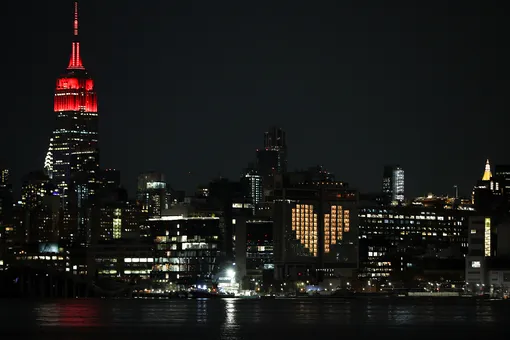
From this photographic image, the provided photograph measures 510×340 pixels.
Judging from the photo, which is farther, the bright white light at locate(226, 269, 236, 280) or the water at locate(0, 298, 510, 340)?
the bright white light at locate(226, 269, 236, 280)

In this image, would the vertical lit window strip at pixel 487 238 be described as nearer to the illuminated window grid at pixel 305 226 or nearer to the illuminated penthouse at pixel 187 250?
the illuminated window grid at pixel 305 226

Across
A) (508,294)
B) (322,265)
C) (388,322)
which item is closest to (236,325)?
(388,322)

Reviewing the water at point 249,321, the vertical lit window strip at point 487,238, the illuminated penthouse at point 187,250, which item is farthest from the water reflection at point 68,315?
the vertical lit window strip at point 487,238

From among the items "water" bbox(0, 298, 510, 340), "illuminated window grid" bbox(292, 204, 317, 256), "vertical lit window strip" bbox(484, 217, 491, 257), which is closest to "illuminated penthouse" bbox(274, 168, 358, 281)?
"illuminated window grid" bbox(292, 204, 317, 256)

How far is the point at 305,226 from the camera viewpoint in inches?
7785

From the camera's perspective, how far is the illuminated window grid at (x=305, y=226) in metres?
196

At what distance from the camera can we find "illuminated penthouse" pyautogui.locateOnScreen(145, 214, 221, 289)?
639ft

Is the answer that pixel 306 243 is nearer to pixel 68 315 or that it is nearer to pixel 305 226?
pixel 305 226

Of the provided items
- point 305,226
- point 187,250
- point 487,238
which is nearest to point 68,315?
point 187,250

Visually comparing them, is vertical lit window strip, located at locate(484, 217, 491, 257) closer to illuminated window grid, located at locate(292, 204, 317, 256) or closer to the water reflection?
illuminated window grid, located at locate(292, 204, 317, 256)

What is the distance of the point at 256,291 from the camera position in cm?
18612

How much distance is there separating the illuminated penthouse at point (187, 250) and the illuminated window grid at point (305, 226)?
12.1 metres

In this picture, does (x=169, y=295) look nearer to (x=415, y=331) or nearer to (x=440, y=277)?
(x=440, y=277)

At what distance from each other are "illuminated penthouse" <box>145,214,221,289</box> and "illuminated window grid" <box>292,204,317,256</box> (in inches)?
475
